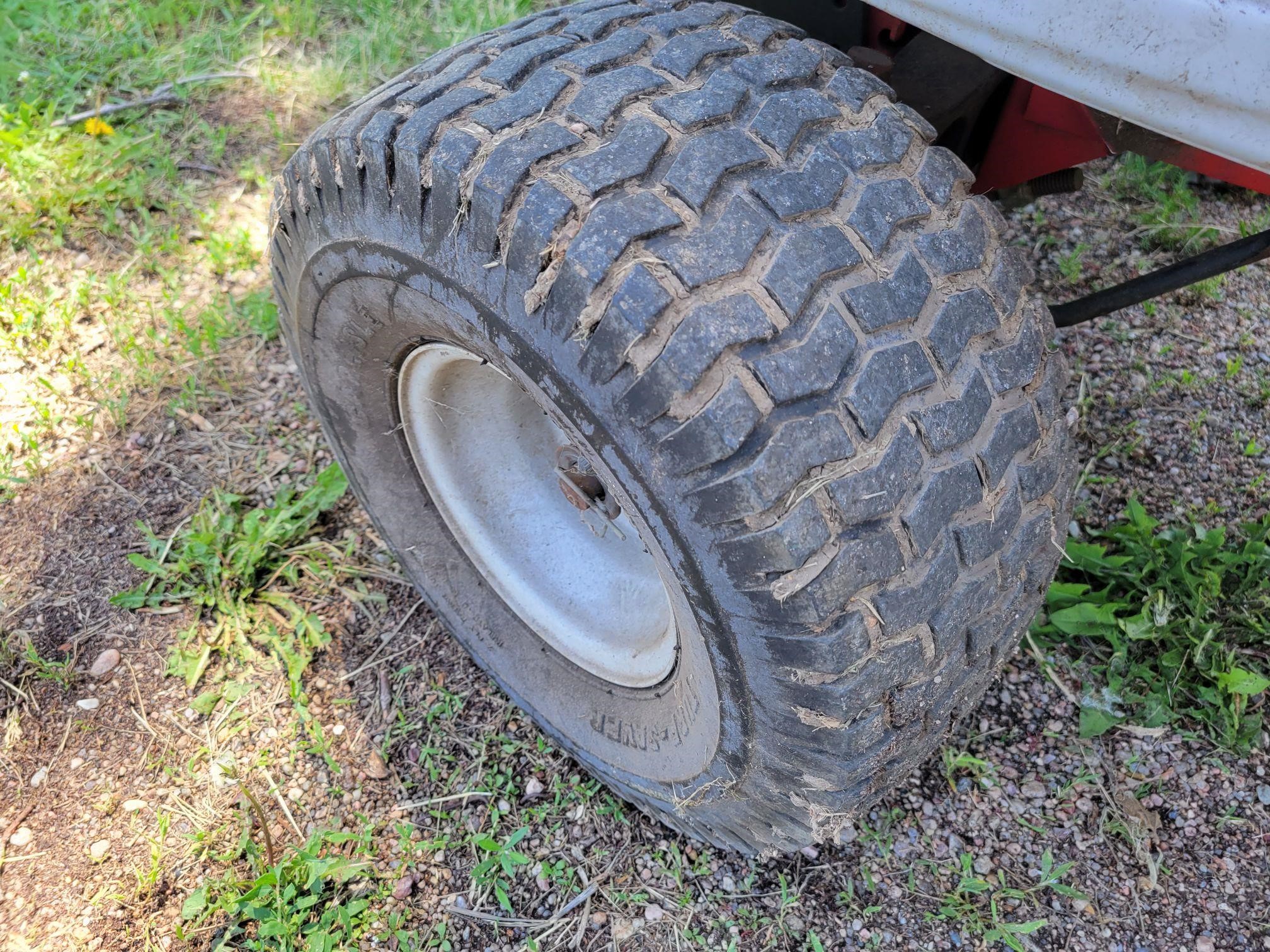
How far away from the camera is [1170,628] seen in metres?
1.97

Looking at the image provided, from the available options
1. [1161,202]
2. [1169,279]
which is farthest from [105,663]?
[1161,202]

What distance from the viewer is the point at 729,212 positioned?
1188 millimetres

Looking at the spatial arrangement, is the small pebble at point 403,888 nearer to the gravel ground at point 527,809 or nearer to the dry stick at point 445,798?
the gravel ground at point 527,809

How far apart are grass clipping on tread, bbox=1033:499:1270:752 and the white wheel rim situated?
884 mm

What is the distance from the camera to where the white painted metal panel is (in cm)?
82

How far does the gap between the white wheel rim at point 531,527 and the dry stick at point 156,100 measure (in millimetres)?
2287

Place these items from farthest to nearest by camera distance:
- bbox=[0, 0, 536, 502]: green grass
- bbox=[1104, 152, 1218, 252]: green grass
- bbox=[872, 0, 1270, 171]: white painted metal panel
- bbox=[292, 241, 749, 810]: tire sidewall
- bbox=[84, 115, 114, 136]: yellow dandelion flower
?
1. bbox=[84, 115, 114, 136]: yellow dandelion flower
2. bbox=[1104, 152, 1218, 252]: green grass
3. bbox=[0, 0, 536, 502]: green grass
4. bbox=[292, 241, 749, 810]: tire sidewall
5. bbox=[872, 0, 1270, 171]: white painted metal panel

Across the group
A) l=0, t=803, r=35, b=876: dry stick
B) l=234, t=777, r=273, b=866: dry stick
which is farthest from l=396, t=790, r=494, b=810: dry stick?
Answer: l=0, t=803, r=35, b=876: dry stick

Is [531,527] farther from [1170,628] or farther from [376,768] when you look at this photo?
[1170,628]

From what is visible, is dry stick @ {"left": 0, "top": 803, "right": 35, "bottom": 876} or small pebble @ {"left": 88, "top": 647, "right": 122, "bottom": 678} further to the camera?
small pebble @ {"left": 88, "top": 647, "right": 122, "bottom": 678}

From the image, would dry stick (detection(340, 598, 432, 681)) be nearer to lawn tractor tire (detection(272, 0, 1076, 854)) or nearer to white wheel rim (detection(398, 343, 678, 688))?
white wheel rim (detection(398, 343, 678, 688))

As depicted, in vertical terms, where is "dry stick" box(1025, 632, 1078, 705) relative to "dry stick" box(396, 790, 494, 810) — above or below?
above

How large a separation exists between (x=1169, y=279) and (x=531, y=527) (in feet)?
4.40

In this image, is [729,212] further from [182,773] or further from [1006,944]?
[182,773]
